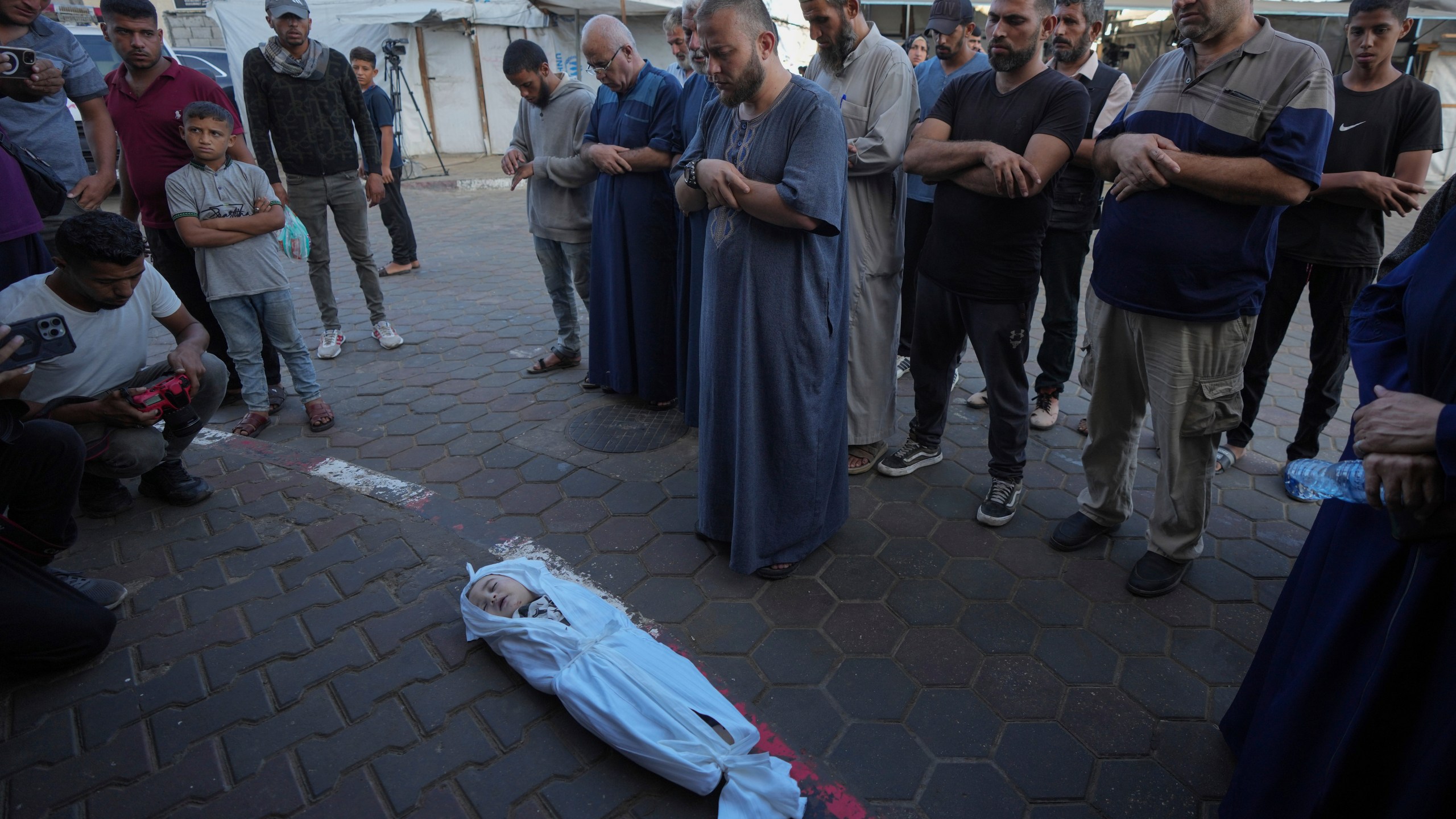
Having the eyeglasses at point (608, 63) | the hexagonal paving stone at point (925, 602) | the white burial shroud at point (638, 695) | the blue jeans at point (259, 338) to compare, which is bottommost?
the hexagonal paving stone at point (925, 602)

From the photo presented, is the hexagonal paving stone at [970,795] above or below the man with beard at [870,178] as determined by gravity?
below

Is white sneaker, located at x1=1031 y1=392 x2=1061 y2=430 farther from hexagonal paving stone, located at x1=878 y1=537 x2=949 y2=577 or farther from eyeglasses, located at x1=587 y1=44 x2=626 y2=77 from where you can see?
eyeglasses, located at x1=587 y1=44 x2=626 y2=77

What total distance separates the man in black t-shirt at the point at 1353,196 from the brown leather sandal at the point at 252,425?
5423mm

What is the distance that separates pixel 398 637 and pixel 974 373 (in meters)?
4.03

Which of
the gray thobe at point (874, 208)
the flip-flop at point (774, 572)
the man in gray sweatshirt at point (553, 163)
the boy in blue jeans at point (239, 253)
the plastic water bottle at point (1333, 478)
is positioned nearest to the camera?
the plastic water bottle at point (1333, 478)

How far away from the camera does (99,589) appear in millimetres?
3105

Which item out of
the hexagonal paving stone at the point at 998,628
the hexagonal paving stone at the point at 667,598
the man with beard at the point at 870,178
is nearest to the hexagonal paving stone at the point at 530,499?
the hexagonal paving stone at the point at 667,598

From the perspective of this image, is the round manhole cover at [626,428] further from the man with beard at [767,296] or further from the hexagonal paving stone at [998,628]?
the hexagonal paving stone at [998,628]

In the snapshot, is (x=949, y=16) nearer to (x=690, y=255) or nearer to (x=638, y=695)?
(x=690, y=255)

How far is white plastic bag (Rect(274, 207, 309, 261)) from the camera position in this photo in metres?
4.86

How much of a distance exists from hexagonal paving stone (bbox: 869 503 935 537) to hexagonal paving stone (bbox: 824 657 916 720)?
2.89ft

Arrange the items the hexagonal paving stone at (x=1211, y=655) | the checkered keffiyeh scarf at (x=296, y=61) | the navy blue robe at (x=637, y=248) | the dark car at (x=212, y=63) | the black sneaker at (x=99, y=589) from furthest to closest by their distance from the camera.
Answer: the dark car at (x=212, y=63), the checkered keffiyeh scarf at (x=296, y=61), the navy blue robe at (x=637, y=248), the black sneaker at (x=99, y=589), the hexagonal paving stone at (x=1211, y=655)

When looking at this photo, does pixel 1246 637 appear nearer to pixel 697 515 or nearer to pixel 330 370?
pixel 697 515

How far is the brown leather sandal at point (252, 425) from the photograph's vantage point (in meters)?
4.64
